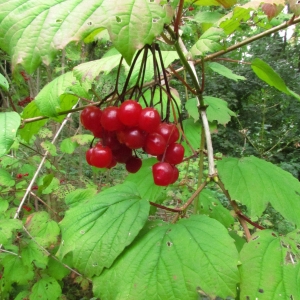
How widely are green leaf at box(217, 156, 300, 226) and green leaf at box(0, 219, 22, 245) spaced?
1292 millimetres

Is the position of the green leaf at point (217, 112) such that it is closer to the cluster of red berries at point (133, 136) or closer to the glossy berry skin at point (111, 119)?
the cluster of red berries at point (133, 136)

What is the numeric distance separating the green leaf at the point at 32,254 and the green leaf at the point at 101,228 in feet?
3.89

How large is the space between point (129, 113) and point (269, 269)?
504mm

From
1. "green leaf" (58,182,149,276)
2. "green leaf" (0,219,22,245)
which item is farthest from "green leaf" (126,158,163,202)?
"green leaf" (0,219,22,245)

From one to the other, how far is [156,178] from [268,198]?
1.18 ft

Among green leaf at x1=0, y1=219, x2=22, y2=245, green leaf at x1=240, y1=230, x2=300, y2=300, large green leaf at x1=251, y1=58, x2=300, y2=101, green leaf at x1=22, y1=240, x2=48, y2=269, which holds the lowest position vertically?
green leaf at x1=22, y1=240, x2=48, y2=269

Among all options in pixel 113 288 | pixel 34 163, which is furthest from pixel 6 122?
pixel 34 163

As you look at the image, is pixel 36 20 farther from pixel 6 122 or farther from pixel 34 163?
pixel 34 163

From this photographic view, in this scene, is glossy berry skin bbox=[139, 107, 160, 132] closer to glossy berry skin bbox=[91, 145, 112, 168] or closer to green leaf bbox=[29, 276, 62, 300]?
glossy berry skin bbox=[91, 145, 112, 168]

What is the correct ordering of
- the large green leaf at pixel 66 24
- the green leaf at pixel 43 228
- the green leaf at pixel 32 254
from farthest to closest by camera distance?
the green leaf at pixel 43 228 → the green leaf at pixel 32 254 → the large green leaf at pixel 66 24

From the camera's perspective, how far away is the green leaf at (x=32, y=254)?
196cm

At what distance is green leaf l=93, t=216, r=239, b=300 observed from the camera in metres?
0.72

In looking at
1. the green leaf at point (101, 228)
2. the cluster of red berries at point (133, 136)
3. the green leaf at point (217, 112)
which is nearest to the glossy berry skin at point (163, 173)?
the cluster of red berries at point (133, 136)

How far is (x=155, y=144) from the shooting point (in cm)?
79
